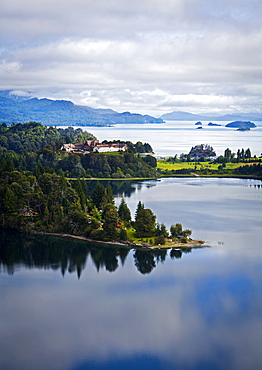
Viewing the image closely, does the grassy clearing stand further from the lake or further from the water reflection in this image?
the water reflection

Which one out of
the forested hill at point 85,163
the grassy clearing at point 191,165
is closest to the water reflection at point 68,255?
the forested hill at point 85,163

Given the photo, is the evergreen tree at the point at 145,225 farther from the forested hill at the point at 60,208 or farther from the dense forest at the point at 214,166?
the dense forest at the point at 214,166

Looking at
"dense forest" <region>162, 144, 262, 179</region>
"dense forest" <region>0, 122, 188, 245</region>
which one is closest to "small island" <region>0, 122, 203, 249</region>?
"dense forest" <region>0, 122, 188, 245</region>

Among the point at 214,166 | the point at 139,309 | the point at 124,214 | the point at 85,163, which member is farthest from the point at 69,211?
the point at 214,166

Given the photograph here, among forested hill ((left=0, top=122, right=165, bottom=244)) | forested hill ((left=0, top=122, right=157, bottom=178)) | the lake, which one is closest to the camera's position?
forested hill ((left=0, top=122, right=165, bottom=244))

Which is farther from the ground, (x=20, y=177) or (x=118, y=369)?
(x=20, y=177)

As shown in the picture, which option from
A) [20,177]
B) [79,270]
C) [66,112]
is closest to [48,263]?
[79,270]

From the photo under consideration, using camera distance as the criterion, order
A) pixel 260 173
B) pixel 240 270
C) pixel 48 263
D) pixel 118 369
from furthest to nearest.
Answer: pixel 260 173
pixel 48 263
pixel 240 270
pixel 118 369

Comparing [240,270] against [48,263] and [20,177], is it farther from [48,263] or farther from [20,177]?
[20,177]
